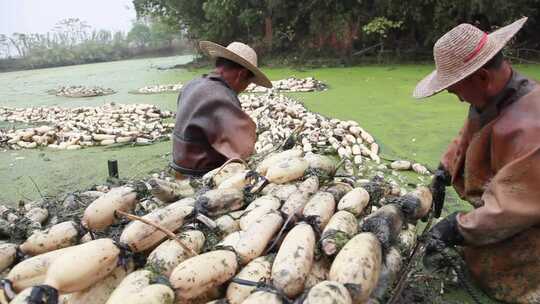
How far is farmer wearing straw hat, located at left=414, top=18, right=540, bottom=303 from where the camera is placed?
5.73ft

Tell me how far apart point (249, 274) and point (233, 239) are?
0.65 feet

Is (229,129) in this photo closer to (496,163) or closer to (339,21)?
(496,163)

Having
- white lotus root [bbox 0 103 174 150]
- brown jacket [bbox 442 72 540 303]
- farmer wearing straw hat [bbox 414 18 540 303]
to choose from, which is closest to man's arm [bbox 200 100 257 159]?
farmer wearing straw hat [bbox 414 18 540 303]

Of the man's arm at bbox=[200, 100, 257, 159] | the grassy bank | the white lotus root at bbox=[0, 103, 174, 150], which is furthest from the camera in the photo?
the white lotus root at bbox=[0, 103, 174, 150]

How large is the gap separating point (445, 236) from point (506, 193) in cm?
34

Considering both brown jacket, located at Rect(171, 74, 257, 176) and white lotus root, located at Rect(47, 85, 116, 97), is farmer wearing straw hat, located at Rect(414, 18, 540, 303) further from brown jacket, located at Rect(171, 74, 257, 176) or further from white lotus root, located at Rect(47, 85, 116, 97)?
white lotus root, located at Rect(47, 85, 116, 97)

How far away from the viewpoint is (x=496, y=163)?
6.35 feet

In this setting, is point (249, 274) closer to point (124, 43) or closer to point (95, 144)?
point (95, 144)

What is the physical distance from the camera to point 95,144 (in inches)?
225

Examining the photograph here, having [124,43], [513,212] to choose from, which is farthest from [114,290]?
[124,43]

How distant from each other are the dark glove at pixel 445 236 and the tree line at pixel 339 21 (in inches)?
Result: 384

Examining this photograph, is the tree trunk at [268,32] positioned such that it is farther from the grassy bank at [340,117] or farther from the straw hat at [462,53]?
the straw hat at [462,53]

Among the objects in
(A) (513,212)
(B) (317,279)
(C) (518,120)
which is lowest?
(B) (317,279)

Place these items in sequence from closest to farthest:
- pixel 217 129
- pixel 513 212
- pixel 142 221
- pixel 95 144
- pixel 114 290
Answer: pixel 114 290 < pixel 142 221 < pixel 513 212 < pixel 217 129 < pixel 95 144
